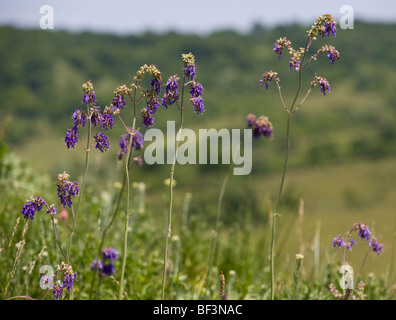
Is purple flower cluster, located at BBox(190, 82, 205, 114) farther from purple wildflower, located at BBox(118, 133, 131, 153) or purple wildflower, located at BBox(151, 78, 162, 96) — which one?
purple wildflower, located at BBox(118, 133, 131, 153)

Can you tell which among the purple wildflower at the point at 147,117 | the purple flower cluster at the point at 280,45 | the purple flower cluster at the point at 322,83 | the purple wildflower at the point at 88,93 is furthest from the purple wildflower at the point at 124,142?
the purple flower cluster at the point at 322,83

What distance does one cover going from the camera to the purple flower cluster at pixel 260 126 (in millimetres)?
3396

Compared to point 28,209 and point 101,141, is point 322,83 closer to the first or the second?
point 101,141

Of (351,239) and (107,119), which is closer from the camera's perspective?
(107,119)

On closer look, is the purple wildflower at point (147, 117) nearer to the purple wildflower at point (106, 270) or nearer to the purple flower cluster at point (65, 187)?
the purple flower cluster at point (65, 187)

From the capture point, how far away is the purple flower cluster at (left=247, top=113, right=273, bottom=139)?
3396 mm

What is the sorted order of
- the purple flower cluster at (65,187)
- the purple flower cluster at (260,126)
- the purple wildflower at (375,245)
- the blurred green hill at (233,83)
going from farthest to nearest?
the blurred green hill at (233,83) < the purple flower cluster at (260,126) < the purple wildflower at (375,245) < the purple flower cluster at (65,187)

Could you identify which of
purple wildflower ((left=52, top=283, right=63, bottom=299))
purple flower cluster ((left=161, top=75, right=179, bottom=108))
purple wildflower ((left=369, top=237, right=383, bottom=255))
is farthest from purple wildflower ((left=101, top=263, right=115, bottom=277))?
purple wildflower ((left=369, top=237, right=383, bottom=255))

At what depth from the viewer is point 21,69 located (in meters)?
162

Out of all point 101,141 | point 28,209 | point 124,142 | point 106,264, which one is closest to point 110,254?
point 106,264

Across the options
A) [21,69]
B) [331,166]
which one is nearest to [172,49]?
[21,69]

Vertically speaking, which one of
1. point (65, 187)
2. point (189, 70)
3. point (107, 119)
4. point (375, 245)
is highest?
point (189, 70)

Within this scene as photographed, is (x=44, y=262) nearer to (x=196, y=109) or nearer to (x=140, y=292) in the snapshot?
(x=140, y=292)

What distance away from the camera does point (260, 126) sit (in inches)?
135
